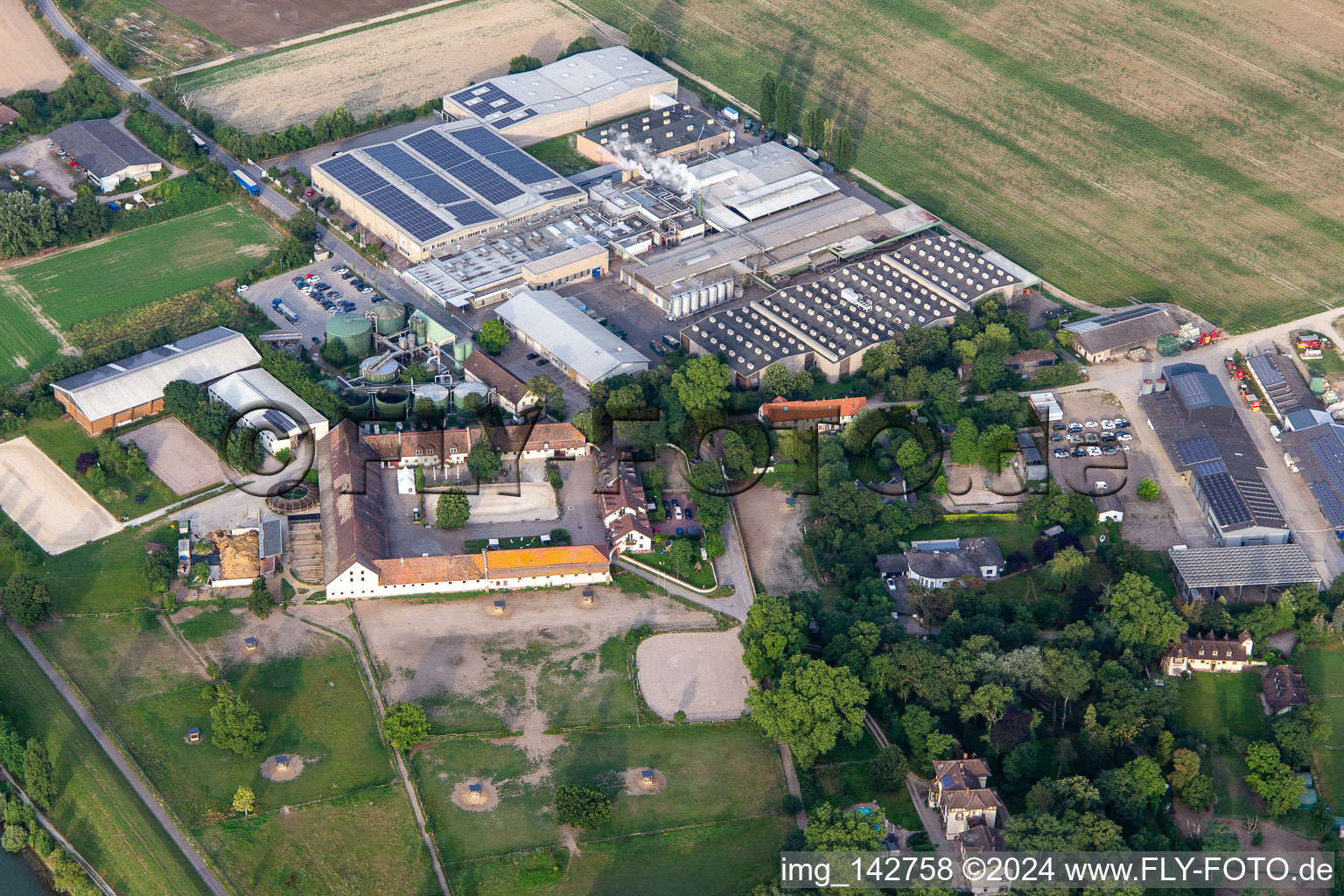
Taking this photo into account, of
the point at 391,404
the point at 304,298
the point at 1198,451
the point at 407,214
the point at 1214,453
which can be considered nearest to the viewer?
the point at 1214,453

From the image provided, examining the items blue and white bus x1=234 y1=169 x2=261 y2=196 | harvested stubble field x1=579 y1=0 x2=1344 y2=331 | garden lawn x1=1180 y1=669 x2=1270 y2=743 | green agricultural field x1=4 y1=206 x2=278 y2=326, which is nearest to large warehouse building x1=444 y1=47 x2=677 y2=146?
harvested stubble field x1=579 y1=0 x2=1344 y2=331

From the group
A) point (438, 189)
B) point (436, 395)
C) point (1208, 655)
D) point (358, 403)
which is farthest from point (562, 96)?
point (1208, 655)

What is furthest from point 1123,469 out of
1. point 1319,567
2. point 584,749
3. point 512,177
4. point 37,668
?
point 37,668

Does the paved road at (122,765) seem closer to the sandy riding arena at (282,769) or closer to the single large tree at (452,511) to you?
the sandy riding arena at (282,769)

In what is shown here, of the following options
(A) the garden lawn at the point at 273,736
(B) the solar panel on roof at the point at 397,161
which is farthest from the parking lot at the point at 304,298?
(A) the garden lawn at the point at 273,736

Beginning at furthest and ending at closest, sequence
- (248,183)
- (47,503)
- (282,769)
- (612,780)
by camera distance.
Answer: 1. (248,183)
2. (47,503)
3. (282,769)
4. (612,780)

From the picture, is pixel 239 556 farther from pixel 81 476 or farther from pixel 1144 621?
pixel 1144 621

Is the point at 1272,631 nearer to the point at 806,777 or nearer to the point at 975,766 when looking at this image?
the point at 975,766
